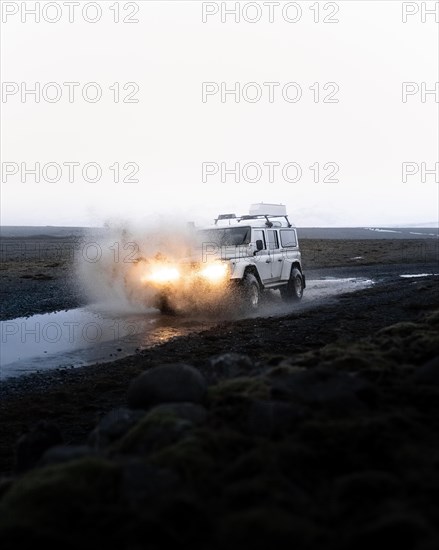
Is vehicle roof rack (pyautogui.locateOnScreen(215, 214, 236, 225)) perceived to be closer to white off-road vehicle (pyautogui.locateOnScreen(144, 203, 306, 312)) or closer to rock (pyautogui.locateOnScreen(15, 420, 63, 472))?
white off-road vehicle (pyautogui.locateOnScreen(144, 203, 306, 312))

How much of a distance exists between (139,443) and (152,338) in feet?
32.2

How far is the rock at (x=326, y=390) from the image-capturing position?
5.67m

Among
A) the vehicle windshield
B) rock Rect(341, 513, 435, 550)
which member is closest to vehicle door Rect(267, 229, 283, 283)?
the vehicle windshield

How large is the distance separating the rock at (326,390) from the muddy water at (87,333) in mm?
6972

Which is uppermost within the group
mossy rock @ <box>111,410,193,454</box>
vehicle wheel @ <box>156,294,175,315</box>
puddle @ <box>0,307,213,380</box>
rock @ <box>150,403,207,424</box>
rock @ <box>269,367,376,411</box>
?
rock @ <box>269,367,376,411</box>

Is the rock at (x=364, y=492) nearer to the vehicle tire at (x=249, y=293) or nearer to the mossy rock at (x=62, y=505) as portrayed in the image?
the mossy rock at (x=62, y=505)

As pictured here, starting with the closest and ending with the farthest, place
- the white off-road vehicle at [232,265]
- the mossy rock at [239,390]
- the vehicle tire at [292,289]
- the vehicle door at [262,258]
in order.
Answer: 1. the mossy rock at [239,390]
2. the white off-road vehicle at [232,265]
3. the vehicle door at [262,258]
4. the vehicle tire at [292,289]

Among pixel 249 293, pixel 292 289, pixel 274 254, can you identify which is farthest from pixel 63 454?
pixel 292 289

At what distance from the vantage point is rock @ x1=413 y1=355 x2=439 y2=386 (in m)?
6.24

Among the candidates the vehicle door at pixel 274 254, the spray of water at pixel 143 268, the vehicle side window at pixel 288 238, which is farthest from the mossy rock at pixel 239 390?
the vehicle side window at pixel 288 238

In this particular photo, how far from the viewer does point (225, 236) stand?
19.2 meters

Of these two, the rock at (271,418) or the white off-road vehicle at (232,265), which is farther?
the white off-road vehicle at (232,265)

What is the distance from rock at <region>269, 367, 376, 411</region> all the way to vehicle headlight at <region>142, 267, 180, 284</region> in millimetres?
12578

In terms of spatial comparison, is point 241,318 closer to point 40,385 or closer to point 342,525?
point 40,385
